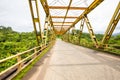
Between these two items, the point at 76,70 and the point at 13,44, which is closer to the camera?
the point at 76,70

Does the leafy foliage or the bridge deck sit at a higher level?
the bridge deck

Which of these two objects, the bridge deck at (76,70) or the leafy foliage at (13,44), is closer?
the bridge deck at (76,70)

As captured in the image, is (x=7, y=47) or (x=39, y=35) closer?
(x=39, y=35)

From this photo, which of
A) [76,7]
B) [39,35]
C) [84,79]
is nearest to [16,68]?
[84,79]

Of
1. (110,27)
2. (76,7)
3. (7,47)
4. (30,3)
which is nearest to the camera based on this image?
(30,3)

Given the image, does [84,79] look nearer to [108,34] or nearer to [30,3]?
[30,3]

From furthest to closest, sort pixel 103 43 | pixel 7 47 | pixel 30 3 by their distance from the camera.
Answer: pixel 7 47 → pixel 103 43 → pixel 30 3

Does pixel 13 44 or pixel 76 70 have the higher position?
pixel 76 70

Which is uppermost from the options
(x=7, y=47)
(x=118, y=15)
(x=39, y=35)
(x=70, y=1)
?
(x=70, y=1)

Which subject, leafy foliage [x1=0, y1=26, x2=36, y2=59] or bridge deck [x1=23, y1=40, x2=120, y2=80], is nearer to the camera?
bridge deck [x1=23, y1=40, x2=120, y2=80]

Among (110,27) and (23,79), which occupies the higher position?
(110,27)

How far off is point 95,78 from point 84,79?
0.44 metres

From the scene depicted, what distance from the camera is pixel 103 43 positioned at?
17.9 metres

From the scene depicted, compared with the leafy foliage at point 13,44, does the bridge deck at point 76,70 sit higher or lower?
higher
